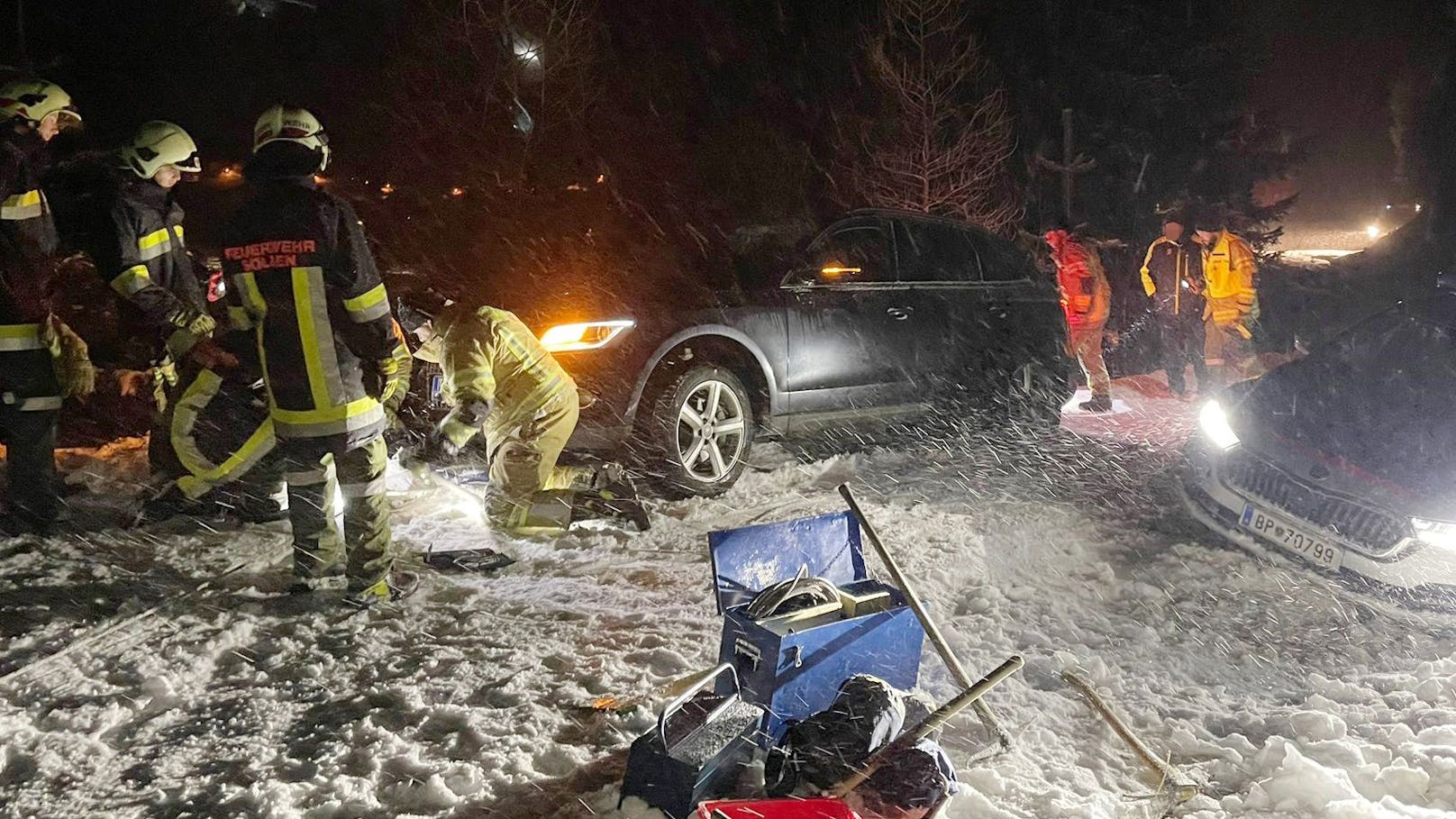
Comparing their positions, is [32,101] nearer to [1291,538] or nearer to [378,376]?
[378,376]

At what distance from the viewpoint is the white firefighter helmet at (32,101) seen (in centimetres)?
488

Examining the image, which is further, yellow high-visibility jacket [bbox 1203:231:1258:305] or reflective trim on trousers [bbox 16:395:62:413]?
yellow high-visibility jacket [bbox 1203:231:1258:305]

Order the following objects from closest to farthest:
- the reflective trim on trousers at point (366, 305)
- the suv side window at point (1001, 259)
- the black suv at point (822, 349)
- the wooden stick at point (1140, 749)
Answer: the wooden stick at point (1140, 749) → the reflective trim on trousers at point (366, 305) → the black suv at point (822, 349) → the suv side window at point (1001, 259)

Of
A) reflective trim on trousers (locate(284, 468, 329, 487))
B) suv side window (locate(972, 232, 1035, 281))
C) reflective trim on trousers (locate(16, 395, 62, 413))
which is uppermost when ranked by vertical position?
suv side window (locate(972, 232, 1035, 281))

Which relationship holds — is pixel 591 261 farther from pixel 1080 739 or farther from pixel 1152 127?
pixel 1152 127

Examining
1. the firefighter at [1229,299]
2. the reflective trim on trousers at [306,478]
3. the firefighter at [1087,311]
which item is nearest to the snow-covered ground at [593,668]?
the reflective trim on trousers at [306,478]

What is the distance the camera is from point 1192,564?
477cm

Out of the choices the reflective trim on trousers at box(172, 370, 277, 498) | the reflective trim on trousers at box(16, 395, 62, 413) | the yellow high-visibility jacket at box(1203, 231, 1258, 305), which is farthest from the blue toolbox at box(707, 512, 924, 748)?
the yellow high-visibility jacket at box(1203, 231, 1258, 305)

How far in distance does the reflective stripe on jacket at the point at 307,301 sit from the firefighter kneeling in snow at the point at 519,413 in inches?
24.4

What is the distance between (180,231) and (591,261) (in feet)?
7.27

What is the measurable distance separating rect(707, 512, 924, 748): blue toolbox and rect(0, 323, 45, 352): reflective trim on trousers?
3.83 metres

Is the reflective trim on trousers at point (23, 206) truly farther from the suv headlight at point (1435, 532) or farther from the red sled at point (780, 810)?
the suv headlight at point (1435, 532)

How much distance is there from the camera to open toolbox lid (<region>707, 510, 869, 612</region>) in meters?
3.46

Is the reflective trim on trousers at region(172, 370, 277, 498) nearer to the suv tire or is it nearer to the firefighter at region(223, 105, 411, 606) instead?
the firefighter at region(223, 105, 411, 606)
